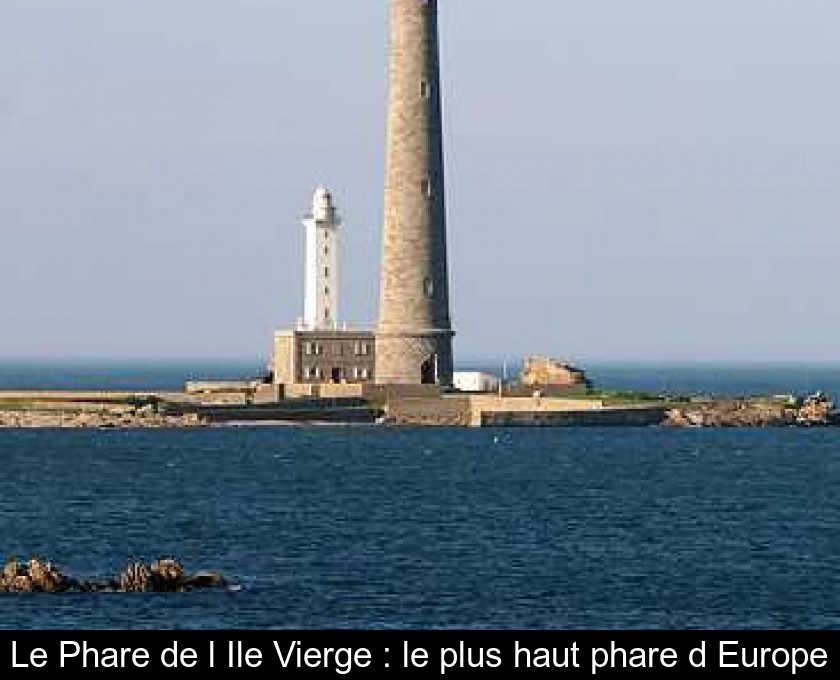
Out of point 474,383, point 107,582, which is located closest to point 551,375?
point 474,383

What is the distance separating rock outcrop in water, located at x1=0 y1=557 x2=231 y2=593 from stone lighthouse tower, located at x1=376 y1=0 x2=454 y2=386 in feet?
202

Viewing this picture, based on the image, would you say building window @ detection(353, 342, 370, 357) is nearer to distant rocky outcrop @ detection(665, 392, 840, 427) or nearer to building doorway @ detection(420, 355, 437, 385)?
building doorway @ detection(420, 355, 437, 385)

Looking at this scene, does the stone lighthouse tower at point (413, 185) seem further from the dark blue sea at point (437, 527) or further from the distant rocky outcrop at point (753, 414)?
the distant rocky outcrop at point (753, 414)

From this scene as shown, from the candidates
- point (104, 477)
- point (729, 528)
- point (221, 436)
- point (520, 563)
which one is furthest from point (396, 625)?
point (221, 436)

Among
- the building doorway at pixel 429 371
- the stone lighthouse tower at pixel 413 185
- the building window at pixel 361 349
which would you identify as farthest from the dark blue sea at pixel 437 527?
the stone lighthouse tower at pixel 413 185

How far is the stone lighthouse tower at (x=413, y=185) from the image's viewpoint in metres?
118

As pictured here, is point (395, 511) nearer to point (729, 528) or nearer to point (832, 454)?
point (729, 528)

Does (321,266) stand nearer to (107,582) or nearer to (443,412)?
(443,412)

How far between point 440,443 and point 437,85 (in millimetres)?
14308

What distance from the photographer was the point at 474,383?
13150cm

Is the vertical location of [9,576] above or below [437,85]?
below
